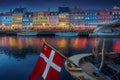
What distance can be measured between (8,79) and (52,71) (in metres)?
11.1

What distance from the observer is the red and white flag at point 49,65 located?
4754 mm

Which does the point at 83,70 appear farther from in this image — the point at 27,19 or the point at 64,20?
the point at 27,19

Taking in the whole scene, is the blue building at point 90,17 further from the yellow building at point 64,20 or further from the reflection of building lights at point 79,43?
the reflection of building lights at point 79,43

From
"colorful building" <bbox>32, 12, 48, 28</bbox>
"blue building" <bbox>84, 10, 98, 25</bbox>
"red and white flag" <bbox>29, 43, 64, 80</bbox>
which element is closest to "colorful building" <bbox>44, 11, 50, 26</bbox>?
"colorful building" <bbox>32, 12, 48, 28</bbox>

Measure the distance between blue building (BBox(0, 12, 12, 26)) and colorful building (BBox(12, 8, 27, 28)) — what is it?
2.63m

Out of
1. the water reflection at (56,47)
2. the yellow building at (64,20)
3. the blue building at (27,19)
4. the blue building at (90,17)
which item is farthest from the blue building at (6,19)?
the water reflection at (56,47)

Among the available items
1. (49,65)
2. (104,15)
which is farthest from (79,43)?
(104,15)

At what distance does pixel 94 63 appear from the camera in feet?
35.3

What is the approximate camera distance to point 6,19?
325ft

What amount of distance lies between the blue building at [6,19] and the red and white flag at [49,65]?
306 feet

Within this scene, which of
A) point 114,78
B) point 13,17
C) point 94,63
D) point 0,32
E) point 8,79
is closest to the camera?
point 114,78

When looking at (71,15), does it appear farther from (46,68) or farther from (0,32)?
(46,68)

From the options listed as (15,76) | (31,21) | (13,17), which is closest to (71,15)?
(31,21)

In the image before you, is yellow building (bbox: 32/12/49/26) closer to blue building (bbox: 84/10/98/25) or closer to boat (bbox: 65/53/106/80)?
blue building (bbox: 84/10/98/25)
